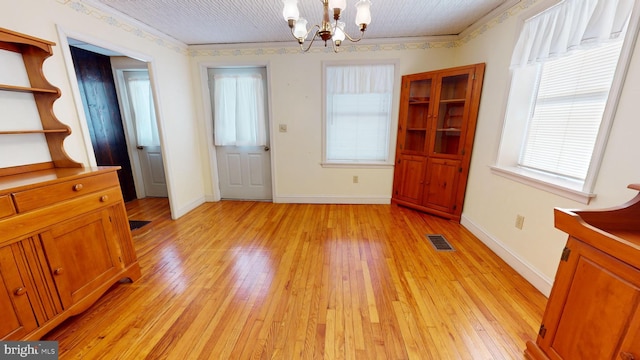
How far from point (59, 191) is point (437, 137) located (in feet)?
12.1

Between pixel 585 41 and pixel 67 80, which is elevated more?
pixel 585 41

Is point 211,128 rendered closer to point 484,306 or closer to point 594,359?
point 484,306

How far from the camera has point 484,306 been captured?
1691mm

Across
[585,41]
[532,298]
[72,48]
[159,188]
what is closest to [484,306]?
[532,298]

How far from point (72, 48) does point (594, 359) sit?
5466 millimetres

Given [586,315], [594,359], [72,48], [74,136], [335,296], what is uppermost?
[72,48]

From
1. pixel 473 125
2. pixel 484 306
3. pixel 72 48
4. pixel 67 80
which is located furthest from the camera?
pixel 72 48

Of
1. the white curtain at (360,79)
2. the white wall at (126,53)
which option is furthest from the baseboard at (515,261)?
the white wall at (126,53)

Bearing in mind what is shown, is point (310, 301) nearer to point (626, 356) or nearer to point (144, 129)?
point (626, 356)

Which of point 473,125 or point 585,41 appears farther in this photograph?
point 473,125

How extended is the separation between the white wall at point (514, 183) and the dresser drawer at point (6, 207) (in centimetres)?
338

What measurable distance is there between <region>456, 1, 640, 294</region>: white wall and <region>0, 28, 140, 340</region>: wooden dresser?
10.9ft

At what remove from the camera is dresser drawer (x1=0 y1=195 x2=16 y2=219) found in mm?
1178

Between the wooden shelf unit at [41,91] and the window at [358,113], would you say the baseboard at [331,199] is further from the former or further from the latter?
the wooden shelf unit at [41,91]
